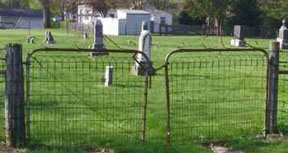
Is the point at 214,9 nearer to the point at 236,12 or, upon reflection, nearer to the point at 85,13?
the point at 236,12

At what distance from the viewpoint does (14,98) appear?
25.3ft

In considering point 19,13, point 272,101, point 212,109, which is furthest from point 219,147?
point 19,13

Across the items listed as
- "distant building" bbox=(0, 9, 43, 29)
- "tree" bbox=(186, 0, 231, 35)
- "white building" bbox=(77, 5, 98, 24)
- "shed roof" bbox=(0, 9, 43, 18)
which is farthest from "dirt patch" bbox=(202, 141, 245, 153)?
Result: "shed roof" bbox=(0, 9, 43, 18)

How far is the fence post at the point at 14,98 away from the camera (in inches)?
302

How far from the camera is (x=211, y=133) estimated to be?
916cm

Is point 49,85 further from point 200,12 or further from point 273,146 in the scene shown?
point 200,12

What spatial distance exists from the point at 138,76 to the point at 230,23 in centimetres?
5440

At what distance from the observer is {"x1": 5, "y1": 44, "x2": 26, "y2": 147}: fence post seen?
766 cm

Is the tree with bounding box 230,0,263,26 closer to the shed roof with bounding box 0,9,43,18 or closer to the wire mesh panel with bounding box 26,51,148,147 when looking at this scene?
the shed roof with bounding box 0,9,43,18

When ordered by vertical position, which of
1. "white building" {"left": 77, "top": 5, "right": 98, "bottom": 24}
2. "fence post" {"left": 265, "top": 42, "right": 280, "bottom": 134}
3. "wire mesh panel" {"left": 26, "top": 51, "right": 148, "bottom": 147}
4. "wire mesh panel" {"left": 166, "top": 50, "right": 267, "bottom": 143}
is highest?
"white building" {"left": 77, "top": 5, "right": 98, "bottom": 24}

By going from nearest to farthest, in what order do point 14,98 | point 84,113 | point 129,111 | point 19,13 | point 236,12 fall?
point 14,98 → point 84,113 → point 129,111 → point 236,12 → point 19,13

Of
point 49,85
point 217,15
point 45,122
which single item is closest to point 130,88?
point 49,85

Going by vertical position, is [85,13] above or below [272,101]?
above

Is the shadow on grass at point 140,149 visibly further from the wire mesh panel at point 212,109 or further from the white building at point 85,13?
the white building at point 85,13
